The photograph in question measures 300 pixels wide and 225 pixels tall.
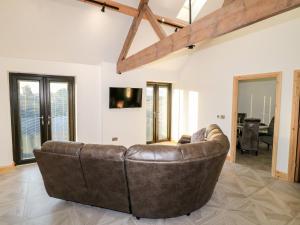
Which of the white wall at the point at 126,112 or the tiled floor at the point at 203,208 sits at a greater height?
the white wall at the point at 126,112

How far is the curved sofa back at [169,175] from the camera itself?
7.10 feet

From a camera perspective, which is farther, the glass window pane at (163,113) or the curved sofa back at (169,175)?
the glass window pane at (163,113)

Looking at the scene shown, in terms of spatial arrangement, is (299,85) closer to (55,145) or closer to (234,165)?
(234,165)

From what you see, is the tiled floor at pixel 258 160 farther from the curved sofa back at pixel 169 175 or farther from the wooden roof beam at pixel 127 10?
the wooden roof beam at pixel 127 10

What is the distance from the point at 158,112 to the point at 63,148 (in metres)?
4.54

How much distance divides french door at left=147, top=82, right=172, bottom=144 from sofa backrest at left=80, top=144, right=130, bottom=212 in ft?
13.5

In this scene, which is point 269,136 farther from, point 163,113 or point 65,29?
point 65,29

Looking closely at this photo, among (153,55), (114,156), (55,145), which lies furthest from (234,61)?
(55,145)

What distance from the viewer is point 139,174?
2.21 metres

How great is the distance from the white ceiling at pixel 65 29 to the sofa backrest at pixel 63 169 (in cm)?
258

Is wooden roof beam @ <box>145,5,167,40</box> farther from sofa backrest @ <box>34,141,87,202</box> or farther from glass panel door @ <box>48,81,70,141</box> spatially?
glass panel door @ <box>48,81,70,141</box>

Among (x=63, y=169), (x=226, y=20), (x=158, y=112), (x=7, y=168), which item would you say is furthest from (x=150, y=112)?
(x=226, y=20)

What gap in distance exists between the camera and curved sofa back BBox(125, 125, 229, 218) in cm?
216

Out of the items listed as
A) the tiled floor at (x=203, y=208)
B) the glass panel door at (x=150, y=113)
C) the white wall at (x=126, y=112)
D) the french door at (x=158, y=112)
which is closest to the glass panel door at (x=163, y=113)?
the french door at (x=158, y=112)
